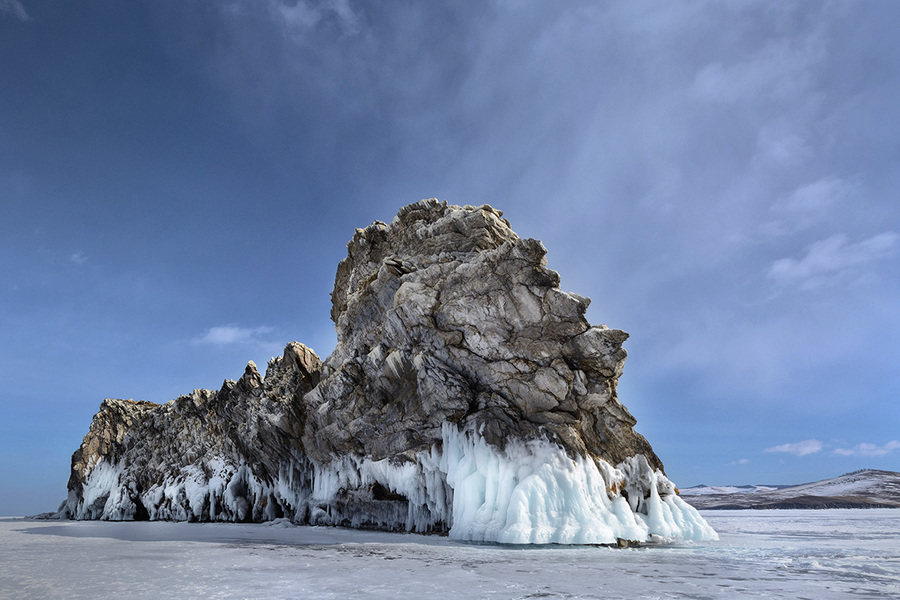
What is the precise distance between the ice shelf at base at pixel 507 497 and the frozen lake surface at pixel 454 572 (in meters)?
2.17

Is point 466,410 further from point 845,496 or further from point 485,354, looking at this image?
point 845,496

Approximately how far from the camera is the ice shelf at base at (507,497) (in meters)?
24.4

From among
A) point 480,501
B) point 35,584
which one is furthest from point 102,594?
point 480,501

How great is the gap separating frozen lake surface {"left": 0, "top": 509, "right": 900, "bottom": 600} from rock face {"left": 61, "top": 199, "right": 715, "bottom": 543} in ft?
14.1

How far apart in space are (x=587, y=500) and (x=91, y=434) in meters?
77.0

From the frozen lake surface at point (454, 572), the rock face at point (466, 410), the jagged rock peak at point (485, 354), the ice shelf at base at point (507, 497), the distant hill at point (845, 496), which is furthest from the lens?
the distant hill at point (845, 496)

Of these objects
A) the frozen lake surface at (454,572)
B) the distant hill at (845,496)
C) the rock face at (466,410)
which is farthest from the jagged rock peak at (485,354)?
the distant hill at (845,496)

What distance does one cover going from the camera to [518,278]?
28828 millimetres

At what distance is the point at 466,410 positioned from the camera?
30.1 m

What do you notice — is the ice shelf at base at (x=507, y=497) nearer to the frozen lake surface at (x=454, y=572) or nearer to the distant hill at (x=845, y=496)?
the frozen lake surface at (x=454, y=572)

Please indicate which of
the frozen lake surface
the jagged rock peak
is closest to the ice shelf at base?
the jagged rock peak

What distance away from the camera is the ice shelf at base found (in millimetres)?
24391

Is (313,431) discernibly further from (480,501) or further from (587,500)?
(587,500)

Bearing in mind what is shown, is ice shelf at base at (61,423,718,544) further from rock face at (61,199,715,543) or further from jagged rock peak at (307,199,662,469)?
jagged rock peak at (307,199,662,469)
